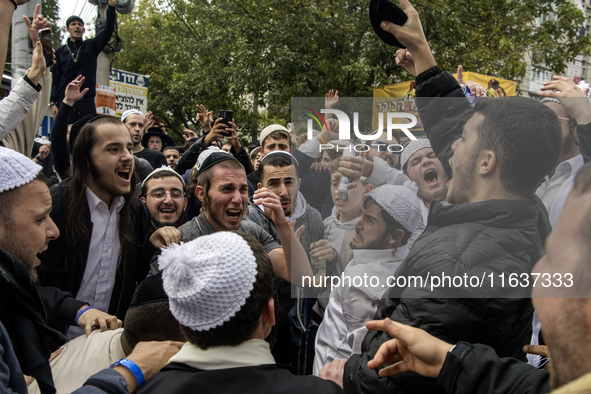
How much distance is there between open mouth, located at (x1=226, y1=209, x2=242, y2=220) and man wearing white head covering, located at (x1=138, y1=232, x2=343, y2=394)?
55.1 inches

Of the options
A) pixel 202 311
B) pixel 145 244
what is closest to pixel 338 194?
pixel 202 311

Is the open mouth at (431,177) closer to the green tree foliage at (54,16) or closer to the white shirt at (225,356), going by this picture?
the white shirt at (225,356)

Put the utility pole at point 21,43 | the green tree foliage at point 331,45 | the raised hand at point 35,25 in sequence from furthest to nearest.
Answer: the green tree foliage at point 331,45 → the utility pole at point 21,43 → the raised hand at point 35,25

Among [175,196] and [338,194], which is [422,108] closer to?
[338,194]

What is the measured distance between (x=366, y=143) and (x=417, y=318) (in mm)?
688

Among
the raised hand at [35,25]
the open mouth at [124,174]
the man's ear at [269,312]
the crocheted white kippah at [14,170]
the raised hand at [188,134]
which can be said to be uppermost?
the raised hand at [35,25]

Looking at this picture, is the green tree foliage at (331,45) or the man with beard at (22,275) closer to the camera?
the man with beard at (22,275)

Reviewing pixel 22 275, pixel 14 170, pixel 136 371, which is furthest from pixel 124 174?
pixel 136 371

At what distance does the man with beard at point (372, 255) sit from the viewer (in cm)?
185

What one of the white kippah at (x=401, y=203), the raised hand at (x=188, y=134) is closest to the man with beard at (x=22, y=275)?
the white kippah at (x=401, y=203)

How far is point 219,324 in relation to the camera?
152cm

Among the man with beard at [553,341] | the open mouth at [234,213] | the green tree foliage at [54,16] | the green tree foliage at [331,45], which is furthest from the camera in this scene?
the green tree foliage at [54,16]

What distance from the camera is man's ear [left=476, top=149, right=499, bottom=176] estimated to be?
166cm

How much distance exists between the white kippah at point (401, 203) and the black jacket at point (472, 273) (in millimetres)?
132
